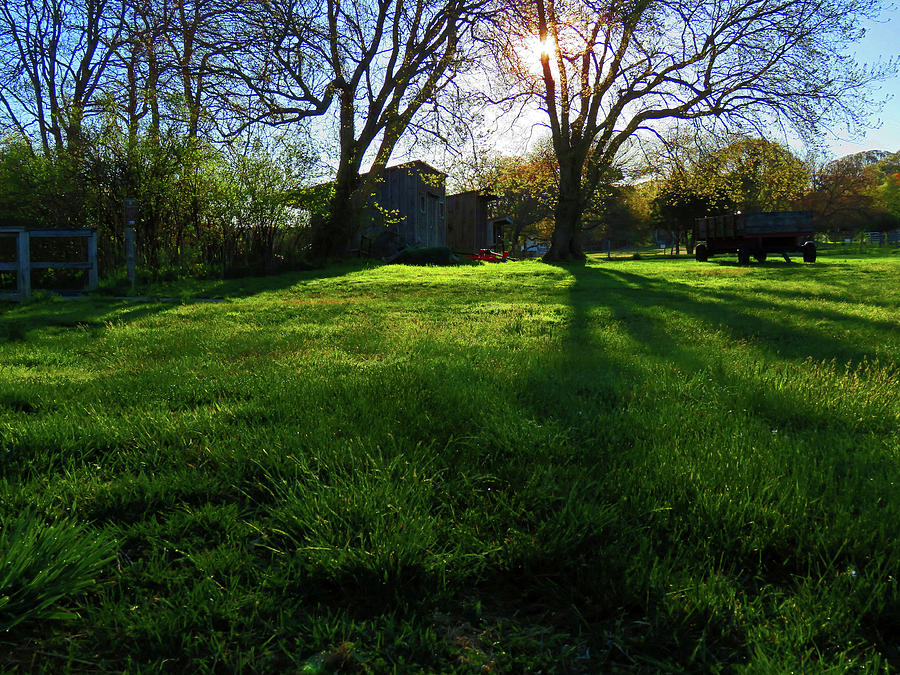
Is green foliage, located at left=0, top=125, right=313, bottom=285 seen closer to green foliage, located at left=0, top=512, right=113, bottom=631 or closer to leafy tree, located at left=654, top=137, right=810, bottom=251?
green foliage, located at left=0, top=512, right=113, bottom=631

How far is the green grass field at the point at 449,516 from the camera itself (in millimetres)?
1478

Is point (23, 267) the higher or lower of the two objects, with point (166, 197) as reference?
lower

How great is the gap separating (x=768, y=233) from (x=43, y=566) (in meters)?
24.6

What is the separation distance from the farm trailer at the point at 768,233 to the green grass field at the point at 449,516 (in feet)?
63.5

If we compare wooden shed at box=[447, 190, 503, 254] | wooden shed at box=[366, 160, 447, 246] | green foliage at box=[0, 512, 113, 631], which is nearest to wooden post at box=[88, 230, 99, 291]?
green foliage at box=[0, 512, 113, 631]

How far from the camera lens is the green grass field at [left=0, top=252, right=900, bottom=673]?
58.2 inches

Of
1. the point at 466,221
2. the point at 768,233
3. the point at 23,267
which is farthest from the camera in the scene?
the point at 466,221

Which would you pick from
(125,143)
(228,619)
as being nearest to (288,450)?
(228,619)

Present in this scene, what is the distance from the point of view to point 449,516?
6.77 ft

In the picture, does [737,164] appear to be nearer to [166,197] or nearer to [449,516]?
[166,197]

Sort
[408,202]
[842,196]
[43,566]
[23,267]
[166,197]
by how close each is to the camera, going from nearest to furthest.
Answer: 1. [43,566]
2. [23,267]
3. [166,197]
4. [408,202]
5. [842,196]

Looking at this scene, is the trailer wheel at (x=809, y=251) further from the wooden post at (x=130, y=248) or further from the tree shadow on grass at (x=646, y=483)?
the wooden post at (x=130, y=248)

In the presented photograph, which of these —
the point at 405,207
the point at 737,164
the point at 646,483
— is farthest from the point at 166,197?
the point at 737,164

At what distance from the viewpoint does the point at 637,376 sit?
413 cm
